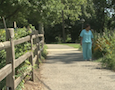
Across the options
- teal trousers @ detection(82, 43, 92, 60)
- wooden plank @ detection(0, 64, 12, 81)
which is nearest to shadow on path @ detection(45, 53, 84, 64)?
teal trousers @ detection(82, 43, 92, 60)

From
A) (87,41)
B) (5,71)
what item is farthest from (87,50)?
(5,71)

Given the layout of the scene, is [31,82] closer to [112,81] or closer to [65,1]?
[112,81]

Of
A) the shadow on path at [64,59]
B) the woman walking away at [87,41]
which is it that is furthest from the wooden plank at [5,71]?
the woman walking away at [87,41]

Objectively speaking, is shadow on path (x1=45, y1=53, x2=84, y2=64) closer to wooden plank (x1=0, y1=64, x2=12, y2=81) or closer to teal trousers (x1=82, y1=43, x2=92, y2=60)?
teal trousers (x1=82, y1=43, x2=92, y2=60)

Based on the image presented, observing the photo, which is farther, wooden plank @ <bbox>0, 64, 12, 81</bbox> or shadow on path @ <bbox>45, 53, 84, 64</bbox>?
shadow on path @ <bbox>45, 53, 84, 64</bbox>

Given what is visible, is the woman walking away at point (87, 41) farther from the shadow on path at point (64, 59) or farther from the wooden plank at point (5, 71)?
the wooden plank at point (5, 71)

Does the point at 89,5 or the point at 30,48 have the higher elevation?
the point at 89,5

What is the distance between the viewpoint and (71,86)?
4.78 m

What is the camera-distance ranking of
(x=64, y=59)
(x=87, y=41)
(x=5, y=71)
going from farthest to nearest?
(x=64, y=59)
(x=87, y=41)
(x=5, y=71)

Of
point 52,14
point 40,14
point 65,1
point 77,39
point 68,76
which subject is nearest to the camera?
point 68,76

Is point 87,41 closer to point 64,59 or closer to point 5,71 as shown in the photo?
point 64,59

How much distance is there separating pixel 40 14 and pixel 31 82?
9397 mm

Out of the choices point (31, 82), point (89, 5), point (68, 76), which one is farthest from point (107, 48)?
point (89, 5)

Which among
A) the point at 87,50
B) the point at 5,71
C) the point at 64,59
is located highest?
the point at 5,71
